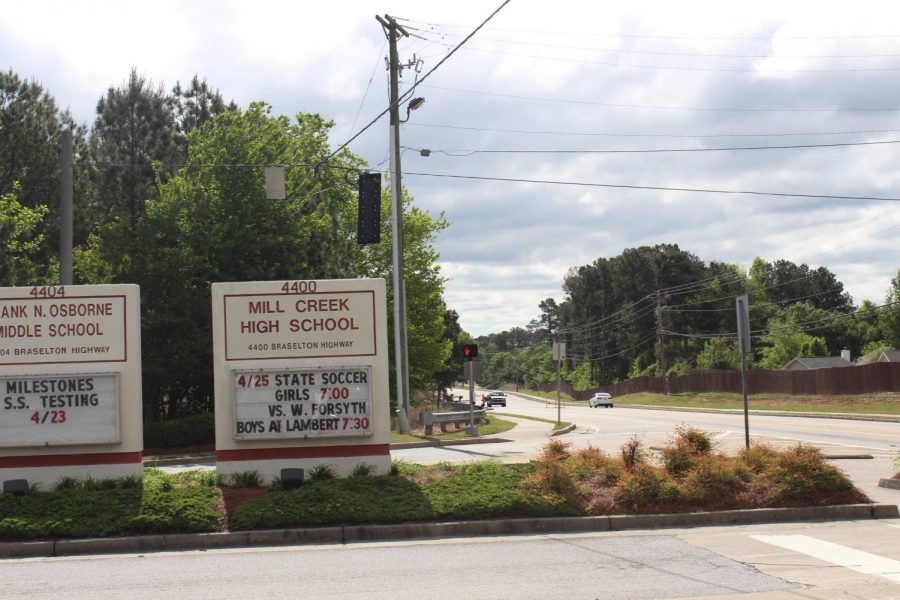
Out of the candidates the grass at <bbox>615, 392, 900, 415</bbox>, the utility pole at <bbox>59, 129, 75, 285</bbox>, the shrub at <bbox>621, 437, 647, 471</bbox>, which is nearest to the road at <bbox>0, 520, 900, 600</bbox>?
the shrub at <bbox>621, 437, 647, 471</bbox>

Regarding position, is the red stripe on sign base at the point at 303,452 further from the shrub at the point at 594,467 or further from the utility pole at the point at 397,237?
the utility pole at the point at 397,237

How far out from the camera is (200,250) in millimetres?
32062

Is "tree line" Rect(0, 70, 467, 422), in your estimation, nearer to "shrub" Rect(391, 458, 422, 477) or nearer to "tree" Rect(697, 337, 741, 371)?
"shrub" Rect(391, 458, 422, 477)

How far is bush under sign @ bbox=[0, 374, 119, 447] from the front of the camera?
13227mm

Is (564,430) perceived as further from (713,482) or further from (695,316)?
(695,316)

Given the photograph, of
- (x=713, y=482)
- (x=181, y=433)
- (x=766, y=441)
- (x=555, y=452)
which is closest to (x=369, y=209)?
(x=181, y=433)

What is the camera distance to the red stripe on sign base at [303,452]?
13.4 metres

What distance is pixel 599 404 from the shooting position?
246ft

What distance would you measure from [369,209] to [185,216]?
10.9m

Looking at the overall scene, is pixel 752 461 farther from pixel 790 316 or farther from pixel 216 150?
pixel 790 316

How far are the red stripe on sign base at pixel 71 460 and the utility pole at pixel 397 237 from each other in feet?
50.1

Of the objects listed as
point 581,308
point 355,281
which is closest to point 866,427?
point 355,281

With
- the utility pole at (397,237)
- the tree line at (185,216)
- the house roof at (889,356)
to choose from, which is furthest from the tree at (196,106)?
the house roof at (889,356)

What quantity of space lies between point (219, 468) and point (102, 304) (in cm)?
290
